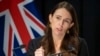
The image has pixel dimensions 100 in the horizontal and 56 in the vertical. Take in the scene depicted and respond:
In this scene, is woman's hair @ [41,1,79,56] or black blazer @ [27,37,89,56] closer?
woman's hair @ [41,1,79,56]

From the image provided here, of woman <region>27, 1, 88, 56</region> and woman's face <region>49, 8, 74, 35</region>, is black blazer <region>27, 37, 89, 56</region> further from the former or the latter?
woman's face <region>49, 8, 74, 35</region>

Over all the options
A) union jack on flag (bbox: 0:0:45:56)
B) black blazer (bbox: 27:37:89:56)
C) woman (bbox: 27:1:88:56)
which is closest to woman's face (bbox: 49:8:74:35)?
woman (bbox: 27:1:88:56)

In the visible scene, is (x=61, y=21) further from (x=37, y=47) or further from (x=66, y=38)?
(x=37, y=47)

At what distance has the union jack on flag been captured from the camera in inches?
84.7

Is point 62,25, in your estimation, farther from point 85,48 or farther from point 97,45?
point 97,45

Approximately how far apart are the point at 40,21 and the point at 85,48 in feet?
2.39

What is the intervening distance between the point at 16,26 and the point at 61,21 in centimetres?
88

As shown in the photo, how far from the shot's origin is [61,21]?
135cm

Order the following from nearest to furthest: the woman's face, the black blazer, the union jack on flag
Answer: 1. the woman's face
2. the black blazer
3. the union jack on flag

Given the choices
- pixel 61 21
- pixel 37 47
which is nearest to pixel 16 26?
pixel 37 47

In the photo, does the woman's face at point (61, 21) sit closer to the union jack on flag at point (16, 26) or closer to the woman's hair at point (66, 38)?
the woman's hair at point (66, 38)

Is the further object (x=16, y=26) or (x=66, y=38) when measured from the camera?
(x=16, y=26)

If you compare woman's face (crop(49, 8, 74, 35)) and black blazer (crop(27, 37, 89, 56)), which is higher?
woman's face (crop(49, 8, 74, 35))

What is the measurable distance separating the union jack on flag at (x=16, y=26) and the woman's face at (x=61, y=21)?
0.76 metres
